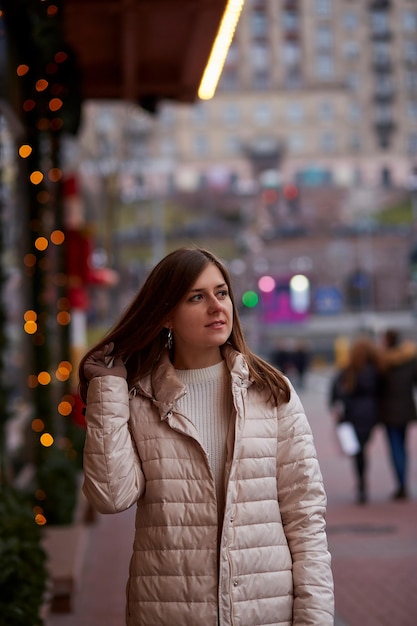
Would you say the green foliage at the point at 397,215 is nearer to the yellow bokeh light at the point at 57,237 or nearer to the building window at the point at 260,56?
the building window at the point at 260,56

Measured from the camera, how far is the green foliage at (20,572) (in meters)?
3.85

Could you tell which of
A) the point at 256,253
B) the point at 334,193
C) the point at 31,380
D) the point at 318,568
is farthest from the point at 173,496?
the point at 334,193

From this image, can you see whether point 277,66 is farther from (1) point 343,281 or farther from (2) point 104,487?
(2) point 104,487

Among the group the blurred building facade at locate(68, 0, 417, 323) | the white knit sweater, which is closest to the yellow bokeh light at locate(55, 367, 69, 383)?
the white knit sweater

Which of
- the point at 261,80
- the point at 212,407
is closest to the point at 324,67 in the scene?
the point at 261,80

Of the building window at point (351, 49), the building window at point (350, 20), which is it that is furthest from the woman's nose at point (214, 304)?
the building window at point (351, 49)

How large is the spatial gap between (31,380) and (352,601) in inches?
177

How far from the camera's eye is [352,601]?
21.2ft

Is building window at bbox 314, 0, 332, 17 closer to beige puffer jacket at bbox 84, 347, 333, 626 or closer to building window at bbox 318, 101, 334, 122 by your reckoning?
building window at bbox 318, 101, 334, 122

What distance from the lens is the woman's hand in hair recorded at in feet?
8.87

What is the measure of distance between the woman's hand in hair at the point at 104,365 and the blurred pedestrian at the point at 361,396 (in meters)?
8.51

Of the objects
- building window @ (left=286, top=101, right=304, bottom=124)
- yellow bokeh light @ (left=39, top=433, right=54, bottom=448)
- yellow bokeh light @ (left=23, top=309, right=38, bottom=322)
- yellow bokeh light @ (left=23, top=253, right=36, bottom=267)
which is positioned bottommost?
yellow bokeh light @ (left=39, top=433, right=54, bottom=448)

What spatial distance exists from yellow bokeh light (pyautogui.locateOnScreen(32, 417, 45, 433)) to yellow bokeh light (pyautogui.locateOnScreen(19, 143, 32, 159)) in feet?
8.14

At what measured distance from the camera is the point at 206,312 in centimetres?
274
